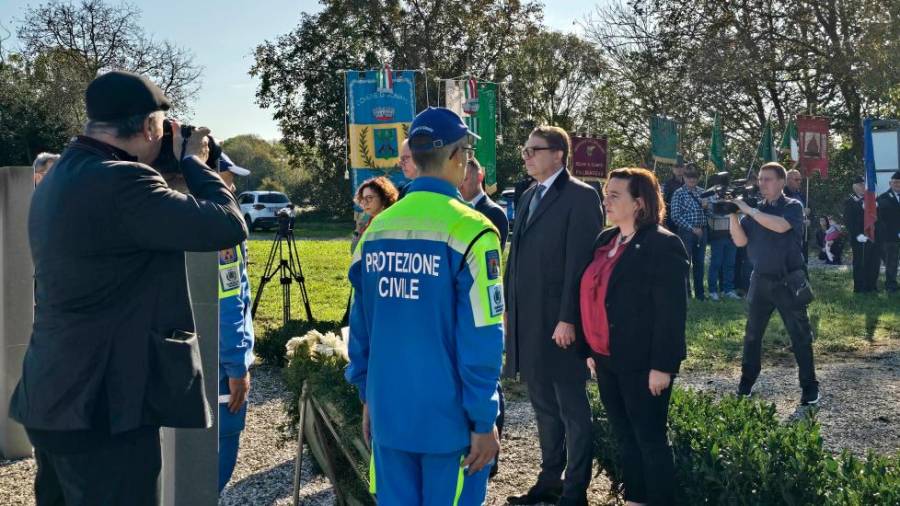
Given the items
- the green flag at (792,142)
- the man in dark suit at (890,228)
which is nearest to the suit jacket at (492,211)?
the man in dark suit at (890,228)

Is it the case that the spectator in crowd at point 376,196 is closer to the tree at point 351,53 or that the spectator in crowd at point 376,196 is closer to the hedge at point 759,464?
the hedge at point 759,464

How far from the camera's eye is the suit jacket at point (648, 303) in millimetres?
4242

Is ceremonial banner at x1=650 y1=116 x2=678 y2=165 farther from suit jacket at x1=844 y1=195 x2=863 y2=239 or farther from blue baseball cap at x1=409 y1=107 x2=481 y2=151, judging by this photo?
blue baseball cap at x1=409 y1=107 x2=481 y2=151

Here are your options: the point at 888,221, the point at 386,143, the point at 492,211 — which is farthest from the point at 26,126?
the point at 492,211

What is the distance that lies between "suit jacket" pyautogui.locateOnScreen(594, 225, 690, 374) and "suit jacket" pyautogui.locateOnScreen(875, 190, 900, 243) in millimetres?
12171

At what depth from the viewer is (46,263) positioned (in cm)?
261

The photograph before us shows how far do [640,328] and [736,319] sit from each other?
8.12m

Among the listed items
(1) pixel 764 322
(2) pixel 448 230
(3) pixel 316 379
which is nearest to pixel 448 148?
(2) pixel 448 230

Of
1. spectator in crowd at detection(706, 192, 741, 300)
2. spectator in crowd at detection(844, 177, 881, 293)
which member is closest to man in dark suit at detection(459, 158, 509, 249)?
spectator in crowd at detection(706, 192, 741, 300)

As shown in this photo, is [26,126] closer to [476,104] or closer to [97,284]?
[476,104]

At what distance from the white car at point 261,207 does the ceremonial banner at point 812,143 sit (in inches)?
868

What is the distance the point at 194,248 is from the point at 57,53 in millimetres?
38190

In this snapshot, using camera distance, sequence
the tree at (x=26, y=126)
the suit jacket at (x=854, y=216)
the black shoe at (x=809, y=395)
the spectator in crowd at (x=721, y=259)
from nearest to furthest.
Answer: the black shoe at (x=809, y=395), the spectator in crowd at (x=721, y=259), the suit jacket at (x=854, y=216), the tree at (x=26, y=126)

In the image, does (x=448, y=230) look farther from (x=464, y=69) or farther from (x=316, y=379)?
(x=464, y=69)
